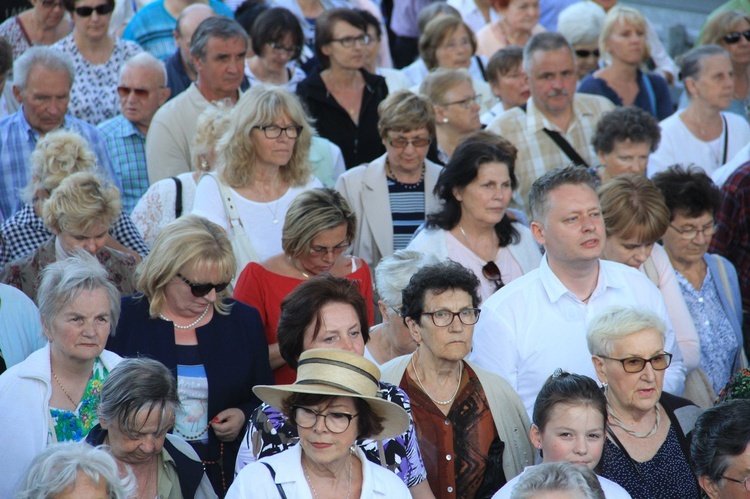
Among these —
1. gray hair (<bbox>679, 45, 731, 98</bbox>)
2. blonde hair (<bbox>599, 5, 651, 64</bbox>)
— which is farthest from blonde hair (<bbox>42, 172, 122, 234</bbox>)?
blonde hair (<bbox>599, 5, 651, 64</bbox>)

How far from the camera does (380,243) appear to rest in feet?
22.1

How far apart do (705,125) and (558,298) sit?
11.6ft

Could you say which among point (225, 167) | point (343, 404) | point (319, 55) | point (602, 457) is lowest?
point (602, 457)

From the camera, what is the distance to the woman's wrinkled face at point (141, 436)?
13.9ft

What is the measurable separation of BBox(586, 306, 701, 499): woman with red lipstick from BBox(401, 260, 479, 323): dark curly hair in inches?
22.2

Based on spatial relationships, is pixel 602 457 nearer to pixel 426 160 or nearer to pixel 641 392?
pixel 641 392

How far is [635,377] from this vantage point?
15.3 feet

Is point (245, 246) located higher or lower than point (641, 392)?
higher

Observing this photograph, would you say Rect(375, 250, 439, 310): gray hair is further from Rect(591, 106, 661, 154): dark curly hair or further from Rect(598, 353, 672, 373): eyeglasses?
Rect(591, 106, 661, 154): dark curly hair

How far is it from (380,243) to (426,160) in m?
0.68

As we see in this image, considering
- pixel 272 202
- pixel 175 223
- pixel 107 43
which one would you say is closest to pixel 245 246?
pixel 272 202

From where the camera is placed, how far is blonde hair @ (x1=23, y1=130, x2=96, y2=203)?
6.03m

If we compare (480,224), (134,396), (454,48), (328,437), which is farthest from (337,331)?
(454,48)

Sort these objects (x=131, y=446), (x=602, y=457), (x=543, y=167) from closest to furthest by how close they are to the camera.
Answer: (x=131, y=446) < (x=602, y=457) < (x=543, y=167)
